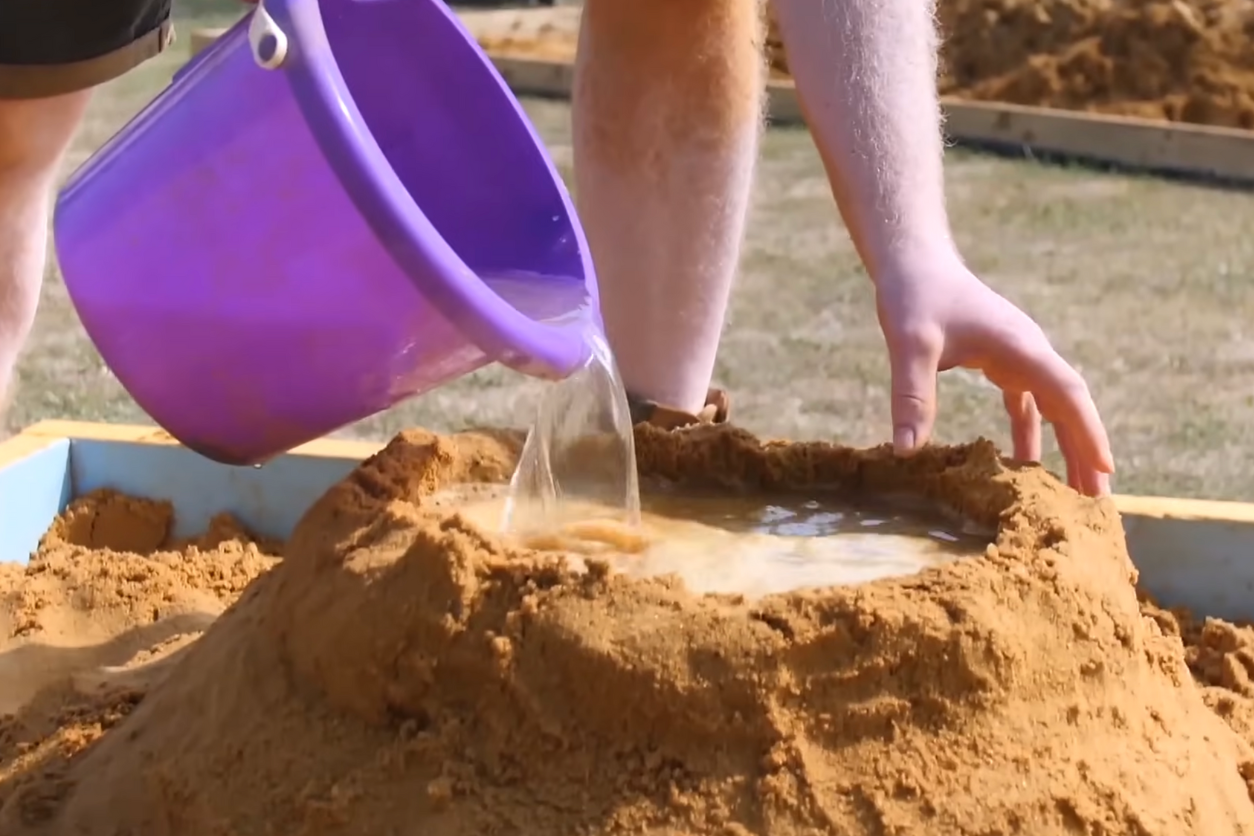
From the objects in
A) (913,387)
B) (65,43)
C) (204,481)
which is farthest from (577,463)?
(204,481)

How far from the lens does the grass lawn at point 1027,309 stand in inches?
112

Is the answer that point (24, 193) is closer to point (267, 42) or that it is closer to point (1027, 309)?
point (267, 42)

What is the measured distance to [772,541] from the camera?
140 cm

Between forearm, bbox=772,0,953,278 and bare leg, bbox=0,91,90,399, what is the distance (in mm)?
846

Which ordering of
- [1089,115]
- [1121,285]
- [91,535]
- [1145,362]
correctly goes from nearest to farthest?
[91,535] < [1145,362] < [1121,285] < [1089,115]

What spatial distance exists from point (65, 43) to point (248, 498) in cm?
66

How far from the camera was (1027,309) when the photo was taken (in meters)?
3.61

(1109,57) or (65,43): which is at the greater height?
(65,43)

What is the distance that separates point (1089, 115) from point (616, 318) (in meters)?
3.42

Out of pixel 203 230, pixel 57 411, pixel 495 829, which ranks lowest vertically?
pixel 57 411

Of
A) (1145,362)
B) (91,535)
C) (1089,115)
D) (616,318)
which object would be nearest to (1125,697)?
(616,318)

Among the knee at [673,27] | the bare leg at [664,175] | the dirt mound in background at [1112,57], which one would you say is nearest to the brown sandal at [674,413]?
the bare leg at [664,175]

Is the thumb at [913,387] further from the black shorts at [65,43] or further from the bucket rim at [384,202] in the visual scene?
the black shorts at [65,43]

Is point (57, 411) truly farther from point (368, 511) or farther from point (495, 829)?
point (495, 829)
